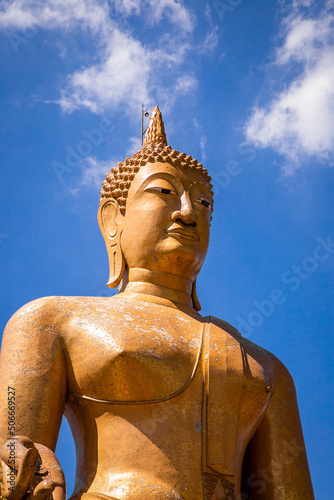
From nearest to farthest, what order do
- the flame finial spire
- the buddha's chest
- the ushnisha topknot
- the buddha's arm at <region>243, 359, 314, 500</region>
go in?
the buddha's chest
the buddha's arm at <region>243, 359, 314, 500</region>
the ushnisha topknot
the flame finial spire

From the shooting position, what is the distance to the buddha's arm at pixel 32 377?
5.96 metres

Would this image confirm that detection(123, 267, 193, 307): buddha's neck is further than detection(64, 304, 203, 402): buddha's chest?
Yes

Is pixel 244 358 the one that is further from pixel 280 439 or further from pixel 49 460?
pixel 49 460

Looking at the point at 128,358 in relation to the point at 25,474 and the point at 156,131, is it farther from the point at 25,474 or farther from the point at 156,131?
the point at 156,131

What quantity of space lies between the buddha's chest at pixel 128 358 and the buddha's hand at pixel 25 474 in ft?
3.09

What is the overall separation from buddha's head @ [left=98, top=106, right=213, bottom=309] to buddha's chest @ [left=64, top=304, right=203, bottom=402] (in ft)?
2.76

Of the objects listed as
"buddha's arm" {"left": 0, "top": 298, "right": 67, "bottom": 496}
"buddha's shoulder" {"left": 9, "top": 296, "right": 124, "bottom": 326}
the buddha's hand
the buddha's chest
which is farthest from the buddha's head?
the buddha's hand

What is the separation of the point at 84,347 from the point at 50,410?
0.57 metres

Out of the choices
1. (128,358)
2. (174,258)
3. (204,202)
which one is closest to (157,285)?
(174,258)

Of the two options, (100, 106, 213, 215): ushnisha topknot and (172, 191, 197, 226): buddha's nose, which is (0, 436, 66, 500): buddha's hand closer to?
(172, 191, 197, 226): buddha's nose

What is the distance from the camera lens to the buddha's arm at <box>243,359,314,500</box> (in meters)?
6.70

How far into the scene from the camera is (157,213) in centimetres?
720

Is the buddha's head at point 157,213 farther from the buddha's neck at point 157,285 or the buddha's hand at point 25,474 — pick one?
the buddha's hand at point 25,474

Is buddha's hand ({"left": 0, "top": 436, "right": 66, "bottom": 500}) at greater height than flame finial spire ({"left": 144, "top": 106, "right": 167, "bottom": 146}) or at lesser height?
lesser
